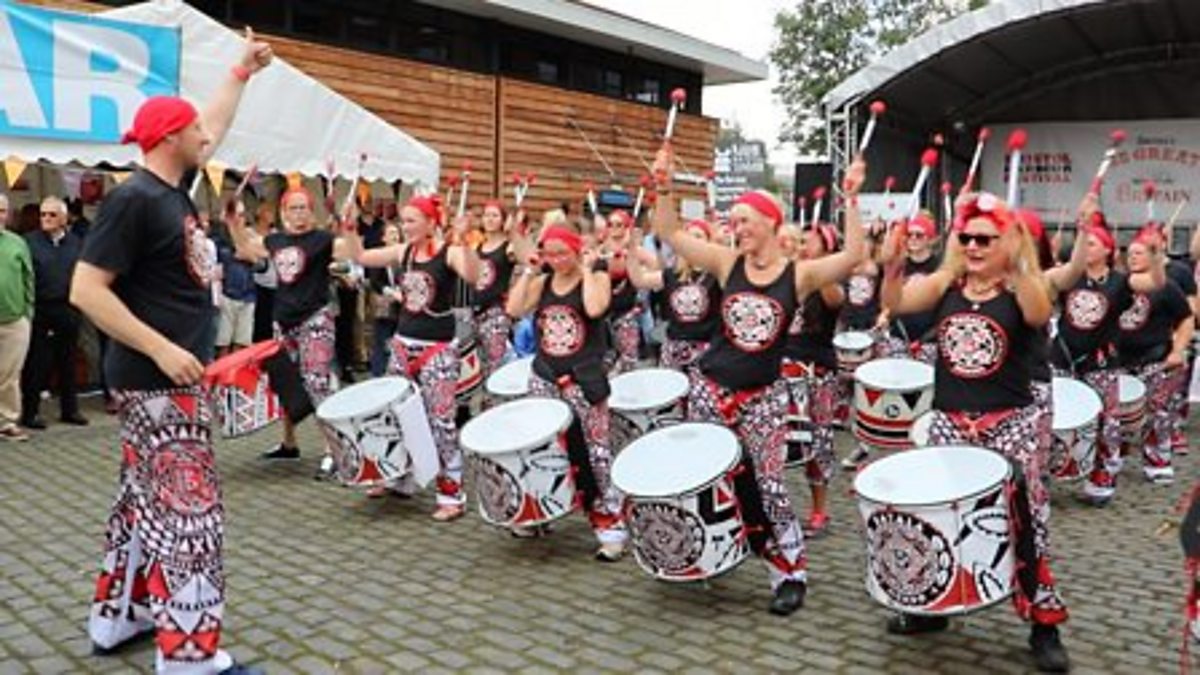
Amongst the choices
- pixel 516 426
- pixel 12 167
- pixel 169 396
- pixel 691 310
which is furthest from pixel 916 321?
pixel 12 167

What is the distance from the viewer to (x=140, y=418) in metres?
3.44

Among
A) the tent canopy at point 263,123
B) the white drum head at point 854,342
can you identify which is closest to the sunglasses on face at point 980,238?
the white drum head at point 854,342

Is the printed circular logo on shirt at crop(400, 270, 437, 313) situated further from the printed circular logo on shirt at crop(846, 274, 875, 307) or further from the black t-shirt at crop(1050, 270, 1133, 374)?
the black t-shirt at crop(1050, 270, 1133, 374)

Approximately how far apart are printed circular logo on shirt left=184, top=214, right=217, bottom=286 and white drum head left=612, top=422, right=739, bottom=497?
178cm

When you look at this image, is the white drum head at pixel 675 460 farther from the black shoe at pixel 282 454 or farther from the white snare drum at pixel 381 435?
the black shoe at pixel 282 454

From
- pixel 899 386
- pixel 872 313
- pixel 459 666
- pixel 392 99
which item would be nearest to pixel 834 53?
pixel 392 99

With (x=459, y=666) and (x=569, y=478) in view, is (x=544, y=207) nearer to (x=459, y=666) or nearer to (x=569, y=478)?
(x=569, y=478)

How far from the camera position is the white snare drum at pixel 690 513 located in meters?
4.20

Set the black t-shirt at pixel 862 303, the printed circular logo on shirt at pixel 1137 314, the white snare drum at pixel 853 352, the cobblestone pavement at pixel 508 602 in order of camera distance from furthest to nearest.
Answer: the black t-shirt at pixel 862 303 → the white snare drum at pixel 853 352 → the printed circular logo on shirt at pixel 1137 314 → the cobblestone pavement at pixel 508 602

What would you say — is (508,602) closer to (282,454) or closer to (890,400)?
(890,400)

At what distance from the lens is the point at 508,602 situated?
4656 millimetres

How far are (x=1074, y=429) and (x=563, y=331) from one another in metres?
2.95

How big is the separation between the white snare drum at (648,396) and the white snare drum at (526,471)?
601mm

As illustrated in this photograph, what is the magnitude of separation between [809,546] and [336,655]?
2591 mm
